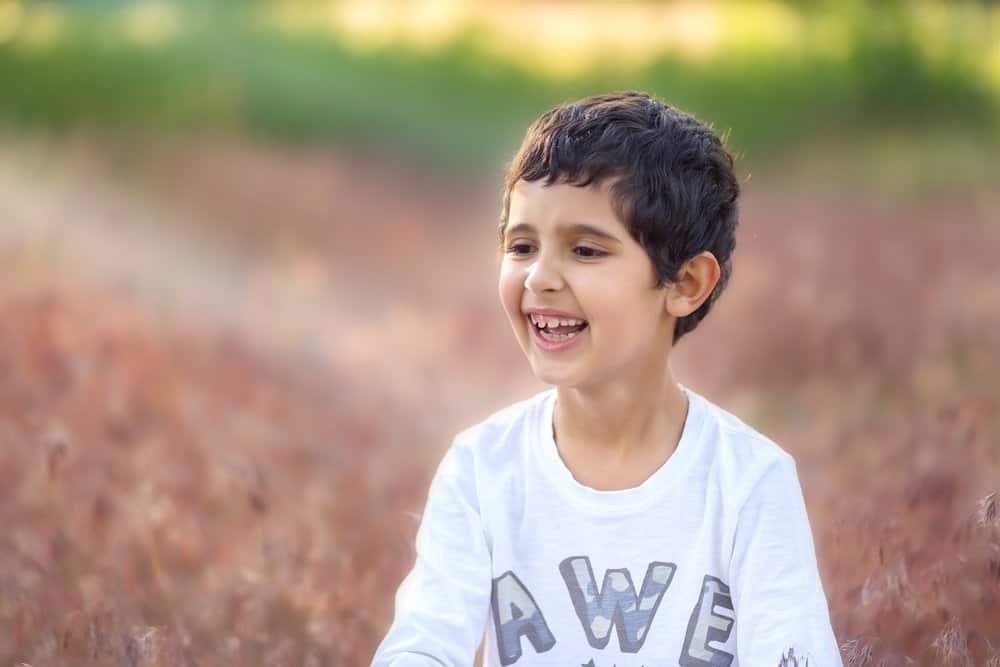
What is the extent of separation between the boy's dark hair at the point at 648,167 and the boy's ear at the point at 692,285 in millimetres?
21

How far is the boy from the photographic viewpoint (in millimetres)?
2299

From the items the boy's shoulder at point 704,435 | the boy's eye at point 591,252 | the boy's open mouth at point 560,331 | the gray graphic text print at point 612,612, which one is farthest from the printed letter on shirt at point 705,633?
the boy's eye at point 591,252

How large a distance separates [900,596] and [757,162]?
19.5 ft

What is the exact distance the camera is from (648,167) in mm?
2436

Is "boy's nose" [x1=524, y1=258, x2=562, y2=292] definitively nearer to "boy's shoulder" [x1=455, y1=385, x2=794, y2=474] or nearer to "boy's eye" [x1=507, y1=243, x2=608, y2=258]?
"boy's eye" [x1=507, y1=243, x2=608, y2=258]

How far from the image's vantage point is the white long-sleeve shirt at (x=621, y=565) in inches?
88.6

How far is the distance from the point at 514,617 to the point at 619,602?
199 millimetres

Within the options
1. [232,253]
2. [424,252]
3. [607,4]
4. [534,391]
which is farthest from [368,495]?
[607,4]

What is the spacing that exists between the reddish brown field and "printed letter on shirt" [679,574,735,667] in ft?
1.18

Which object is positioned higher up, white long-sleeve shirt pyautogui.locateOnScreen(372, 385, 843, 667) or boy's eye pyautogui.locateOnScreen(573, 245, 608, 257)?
boy's eye pyautogui.locateOnScreen(573, 245, 608, 257)

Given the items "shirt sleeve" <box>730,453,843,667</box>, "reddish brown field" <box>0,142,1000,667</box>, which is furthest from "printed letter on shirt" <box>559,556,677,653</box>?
"reddish brown field" <box>0,142,1000,667</box>

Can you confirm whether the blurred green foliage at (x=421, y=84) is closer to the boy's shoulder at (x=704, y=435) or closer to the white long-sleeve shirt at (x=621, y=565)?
the boy's shoulder at (x=704, y=435)

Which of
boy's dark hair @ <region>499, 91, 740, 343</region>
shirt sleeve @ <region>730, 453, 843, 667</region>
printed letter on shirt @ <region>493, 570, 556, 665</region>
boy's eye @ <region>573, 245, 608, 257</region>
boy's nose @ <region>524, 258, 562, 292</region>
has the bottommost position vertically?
printed letter on shirt @ <region>493, 570, 556, 665</region>

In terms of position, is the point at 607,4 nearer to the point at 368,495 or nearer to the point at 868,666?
the point at 368,495
